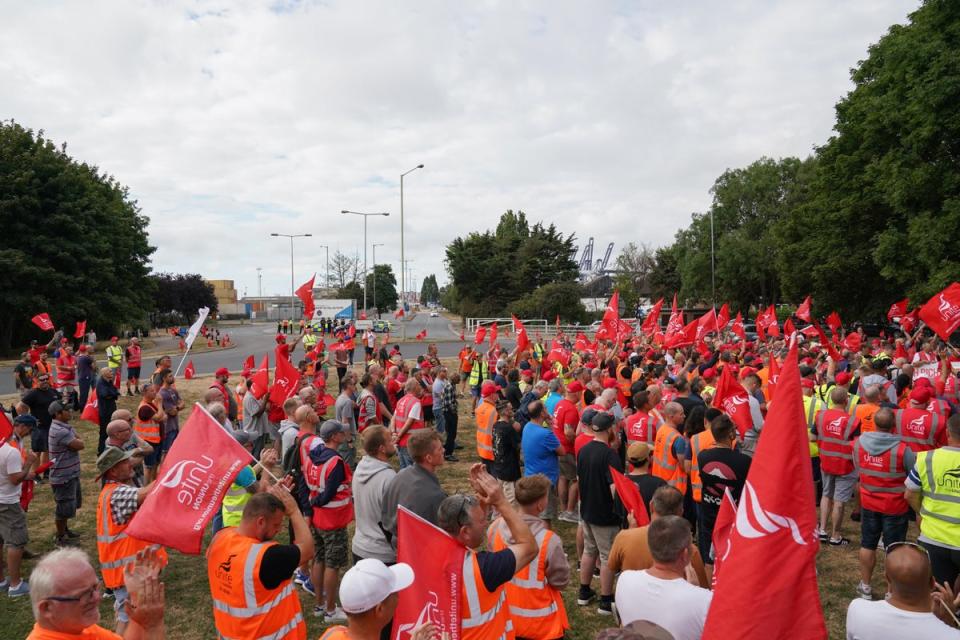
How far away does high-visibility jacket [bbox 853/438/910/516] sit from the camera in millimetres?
6102

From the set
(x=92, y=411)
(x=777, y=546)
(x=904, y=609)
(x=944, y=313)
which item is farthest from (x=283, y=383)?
(x=944, y=313)

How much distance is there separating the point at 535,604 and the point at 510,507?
1.07 m

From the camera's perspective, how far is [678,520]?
3.54 m

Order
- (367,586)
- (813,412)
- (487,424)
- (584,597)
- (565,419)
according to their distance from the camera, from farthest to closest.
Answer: (487,424), (565,419), (813,412), (584,597), (367,586)

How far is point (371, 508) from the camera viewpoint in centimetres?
517

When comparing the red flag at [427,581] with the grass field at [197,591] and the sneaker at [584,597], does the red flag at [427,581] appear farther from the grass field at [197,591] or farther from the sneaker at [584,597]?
the sneaker at [584,597]

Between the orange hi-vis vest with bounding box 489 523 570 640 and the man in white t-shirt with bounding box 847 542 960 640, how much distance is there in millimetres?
1750

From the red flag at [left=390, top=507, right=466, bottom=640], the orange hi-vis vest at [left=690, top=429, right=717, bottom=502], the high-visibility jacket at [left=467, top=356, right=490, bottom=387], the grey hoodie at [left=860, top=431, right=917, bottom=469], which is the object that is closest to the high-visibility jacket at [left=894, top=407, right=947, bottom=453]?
the grey hoodie at [left=860, top=431, right=917, bottom=469]

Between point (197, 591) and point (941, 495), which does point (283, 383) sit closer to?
point (197, 591)

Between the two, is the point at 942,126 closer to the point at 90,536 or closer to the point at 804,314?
the point at 804,314

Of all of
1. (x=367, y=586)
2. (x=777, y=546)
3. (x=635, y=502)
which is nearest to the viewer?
(x=367, y=586)

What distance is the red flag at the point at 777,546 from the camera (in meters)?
2.70

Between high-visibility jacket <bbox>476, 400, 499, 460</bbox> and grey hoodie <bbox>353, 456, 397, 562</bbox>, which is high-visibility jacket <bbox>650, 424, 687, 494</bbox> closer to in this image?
high-visibility jacket <bbox>476, 400, 499, 460</bbox>

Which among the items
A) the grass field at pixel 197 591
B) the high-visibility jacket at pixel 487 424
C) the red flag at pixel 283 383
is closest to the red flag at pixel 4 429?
the grass field at pixel 197 591
